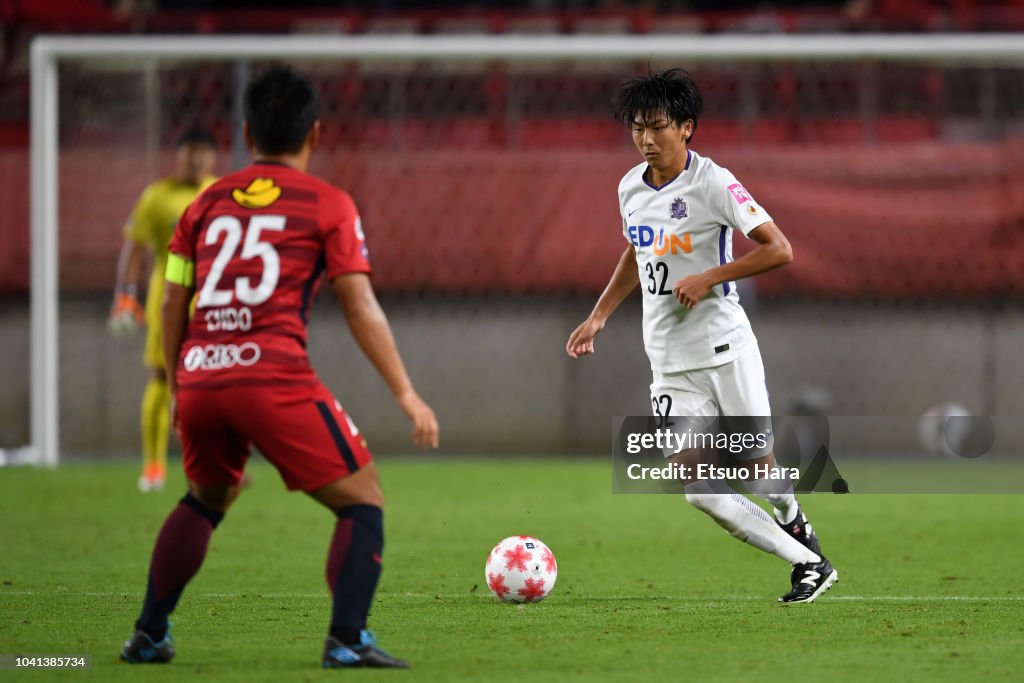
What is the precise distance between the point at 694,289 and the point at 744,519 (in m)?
0.91

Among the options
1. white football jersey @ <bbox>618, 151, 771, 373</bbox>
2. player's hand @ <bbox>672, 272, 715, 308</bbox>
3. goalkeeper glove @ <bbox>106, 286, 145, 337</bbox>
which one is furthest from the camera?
goalkeeper glove @ <bbox>106, 286, 145, 337</bbox>

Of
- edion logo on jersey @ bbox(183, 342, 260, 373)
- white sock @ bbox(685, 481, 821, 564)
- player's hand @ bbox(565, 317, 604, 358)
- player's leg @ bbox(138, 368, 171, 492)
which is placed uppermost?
edion logo on jersey @ bbox(183, 342, 260, 373)

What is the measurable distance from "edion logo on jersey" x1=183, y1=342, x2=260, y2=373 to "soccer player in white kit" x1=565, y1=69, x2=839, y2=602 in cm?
192

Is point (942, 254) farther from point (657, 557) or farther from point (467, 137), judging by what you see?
point (657, 557)

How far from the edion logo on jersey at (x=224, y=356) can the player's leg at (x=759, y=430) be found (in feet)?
7.18

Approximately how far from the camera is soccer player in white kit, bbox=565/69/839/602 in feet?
18.2

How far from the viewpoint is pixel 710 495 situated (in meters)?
5.54

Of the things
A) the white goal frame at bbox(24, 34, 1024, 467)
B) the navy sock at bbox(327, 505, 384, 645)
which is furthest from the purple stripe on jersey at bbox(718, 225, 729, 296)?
the white goal frame at bbox(24, 34, 1024, 467)

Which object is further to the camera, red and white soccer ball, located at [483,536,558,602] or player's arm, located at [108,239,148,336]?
player's arm, located at [108,239,148,336]

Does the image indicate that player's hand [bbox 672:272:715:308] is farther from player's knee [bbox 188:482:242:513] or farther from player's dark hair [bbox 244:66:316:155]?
player's knee [bbox 188:482:242:513]

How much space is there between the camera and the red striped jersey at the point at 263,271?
13.4 feet

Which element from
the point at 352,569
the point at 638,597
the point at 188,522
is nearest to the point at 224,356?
the point at 188,522

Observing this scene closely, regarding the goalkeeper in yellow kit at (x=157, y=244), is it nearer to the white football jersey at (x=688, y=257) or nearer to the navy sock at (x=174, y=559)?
the white football jersey at (x=688, y=257)

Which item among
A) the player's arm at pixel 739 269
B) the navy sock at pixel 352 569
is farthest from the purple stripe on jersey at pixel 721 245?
the navy sock at pixel 352 569
